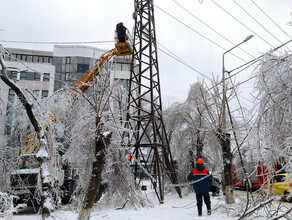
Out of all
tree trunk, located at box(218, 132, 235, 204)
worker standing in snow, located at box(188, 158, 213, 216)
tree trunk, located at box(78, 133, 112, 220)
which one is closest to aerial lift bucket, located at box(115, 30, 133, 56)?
tree trunk, located at box(218, 132, 235, 204)

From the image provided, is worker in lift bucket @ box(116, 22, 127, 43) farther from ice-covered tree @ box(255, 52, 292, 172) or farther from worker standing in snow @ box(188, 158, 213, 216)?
ice-covered tree @ box(255, 52, 292, 172)

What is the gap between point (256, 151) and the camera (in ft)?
14.4

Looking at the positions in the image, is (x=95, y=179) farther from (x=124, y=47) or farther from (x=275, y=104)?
(x=124, y=47)

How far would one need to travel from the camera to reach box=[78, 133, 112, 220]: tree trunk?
20.4ft

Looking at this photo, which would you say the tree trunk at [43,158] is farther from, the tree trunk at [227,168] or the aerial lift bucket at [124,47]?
the aerial lift bucket at [124,47]

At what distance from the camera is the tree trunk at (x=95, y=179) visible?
20.4 feet

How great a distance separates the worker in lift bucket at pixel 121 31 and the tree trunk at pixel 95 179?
11.4 metres

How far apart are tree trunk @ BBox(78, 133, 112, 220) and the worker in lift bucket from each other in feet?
37.5

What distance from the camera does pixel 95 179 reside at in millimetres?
6414

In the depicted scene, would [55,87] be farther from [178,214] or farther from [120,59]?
[178,214]

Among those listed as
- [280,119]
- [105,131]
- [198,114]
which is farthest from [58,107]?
[198,114]

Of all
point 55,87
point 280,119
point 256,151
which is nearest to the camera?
point 280,119

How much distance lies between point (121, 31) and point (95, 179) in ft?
41.1

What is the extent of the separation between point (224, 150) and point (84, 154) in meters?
5.27
